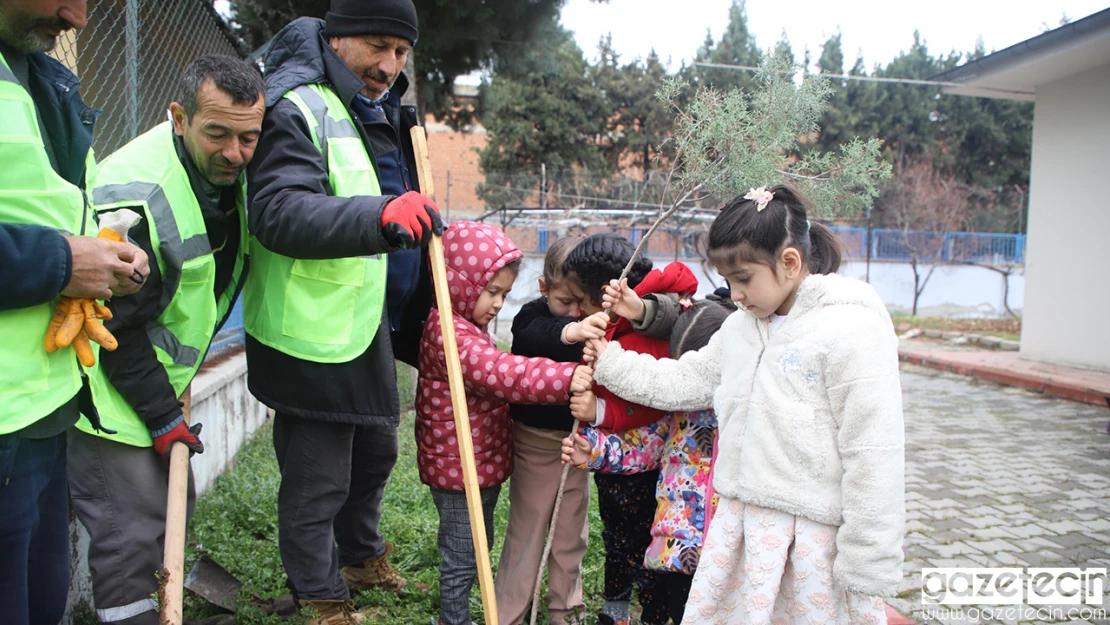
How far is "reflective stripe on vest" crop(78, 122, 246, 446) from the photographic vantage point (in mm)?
2133

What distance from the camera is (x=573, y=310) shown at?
283 centimetres

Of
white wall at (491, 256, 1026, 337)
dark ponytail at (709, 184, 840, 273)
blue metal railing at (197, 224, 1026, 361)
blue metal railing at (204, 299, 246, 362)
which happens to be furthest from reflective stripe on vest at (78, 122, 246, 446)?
white wall at (491, 256, 1026, 337)

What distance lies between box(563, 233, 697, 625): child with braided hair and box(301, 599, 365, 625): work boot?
93cm

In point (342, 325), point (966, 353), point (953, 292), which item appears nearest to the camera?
point (342, 325)

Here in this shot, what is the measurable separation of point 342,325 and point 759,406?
122 cm

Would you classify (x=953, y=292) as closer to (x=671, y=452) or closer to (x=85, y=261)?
(x=671, y=452)

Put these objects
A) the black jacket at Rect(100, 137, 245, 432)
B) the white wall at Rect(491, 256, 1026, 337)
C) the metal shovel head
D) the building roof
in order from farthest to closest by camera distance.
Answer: the white wall at Rect(491, 256, 1026, 337)
the building roof
the metal shovel head
the black jacket at Rect(100, 137, 245, 432)

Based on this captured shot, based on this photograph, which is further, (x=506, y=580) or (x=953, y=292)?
(x=953, y=292)

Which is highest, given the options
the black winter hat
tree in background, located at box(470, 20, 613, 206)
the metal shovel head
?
tree in background, located at box(470, 20, 613, 206)

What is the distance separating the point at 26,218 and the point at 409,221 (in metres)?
0.81

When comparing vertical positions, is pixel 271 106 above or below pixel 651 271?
above

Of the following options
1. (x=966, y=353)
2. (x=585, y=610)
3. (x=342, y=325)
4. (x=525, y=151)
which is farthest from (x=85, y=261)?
(x=525, y=151)

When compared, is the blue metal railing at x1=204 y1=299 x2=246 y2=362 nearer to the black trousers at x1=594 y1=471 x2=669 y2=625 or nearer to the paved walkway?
the black trousers at x1=594 y1=471 x2=669 y2=625

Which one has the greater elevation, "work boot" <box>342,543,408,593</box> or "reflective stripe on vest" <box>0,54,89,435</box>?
"reflective stripe on vest" <box>0,54,89,435</box>
